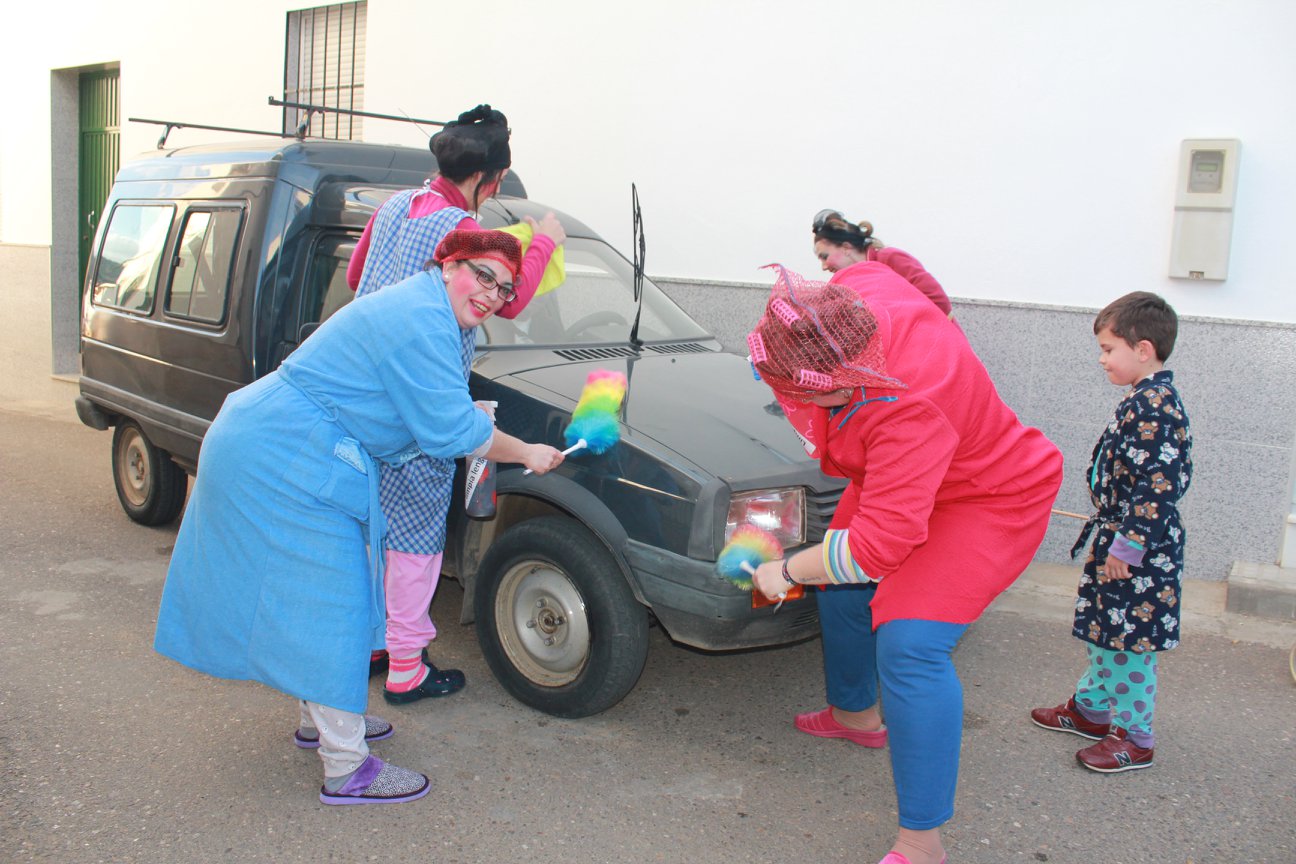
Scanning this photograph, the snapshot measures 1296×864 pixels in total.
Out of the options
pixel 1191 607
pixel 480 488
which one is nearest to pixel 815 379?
pixel 480 488

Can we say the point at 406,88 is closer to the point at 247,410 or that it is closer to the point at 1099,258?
the point at 1099,258

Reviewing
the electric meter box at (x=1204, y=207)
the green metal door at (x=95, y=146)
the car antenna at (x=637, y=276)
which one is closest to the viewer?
the car antenna at (x=637, y=276)

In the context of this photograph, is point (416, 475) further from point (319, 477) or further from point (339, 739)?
point (339, 739)

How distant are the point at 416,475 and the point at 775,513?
1.29 meters

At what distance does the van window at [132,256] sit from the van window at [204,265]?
0.89 ft

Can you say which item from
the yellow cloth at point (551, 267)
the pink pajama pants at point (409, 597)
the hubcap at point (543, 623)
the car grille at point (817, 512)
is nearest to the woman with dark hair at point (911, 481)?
the car grille at point (817, 512)

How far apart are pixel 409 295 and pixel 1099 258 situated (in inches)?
169

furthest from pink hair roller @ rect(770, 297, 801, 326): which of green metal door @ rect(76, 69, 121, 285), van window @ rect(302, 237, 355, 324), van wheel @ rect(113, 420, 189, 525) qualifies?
green metal door @ rect(76, 69, 121, 285)

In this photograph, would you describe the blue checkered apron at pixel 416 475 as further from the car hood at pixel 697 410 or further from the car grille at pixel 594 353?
the car grille at pixel 594 353

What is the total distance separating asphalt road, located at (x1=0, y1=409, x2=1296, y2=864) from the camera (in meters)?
3.17

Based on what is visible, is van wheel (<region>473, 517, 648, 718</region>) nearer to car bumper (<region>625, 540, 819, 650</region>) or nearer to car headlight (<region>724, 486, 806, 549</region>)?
car bumper (<region>625, 540, 819, 650</region>)

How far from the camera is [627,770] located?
3619 mm

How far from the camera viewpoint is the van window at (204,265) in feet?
17.5

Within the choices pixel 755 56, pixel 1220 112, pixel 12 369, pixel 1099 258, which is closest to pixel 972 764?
pixel 1099 258
